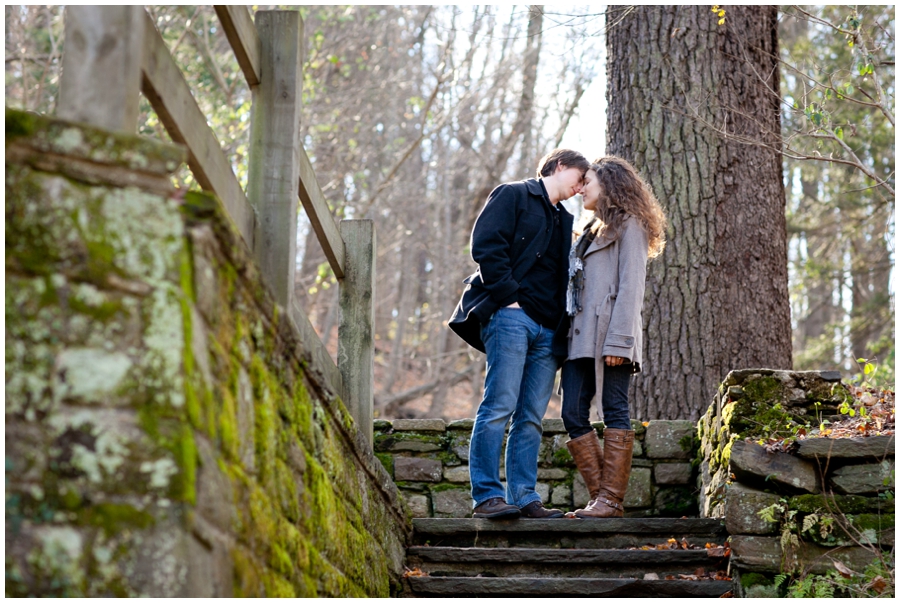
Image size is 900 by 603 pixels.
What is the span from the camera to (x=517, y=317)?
463 cm

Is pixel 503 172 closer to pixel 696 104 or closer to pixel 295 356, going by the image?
pixel 696 104

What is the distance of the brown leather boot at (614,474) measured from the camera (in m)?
4.63

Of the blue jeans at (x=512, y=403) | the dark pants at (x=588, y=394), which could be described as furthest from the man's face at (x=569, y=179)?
the dark pants at (x=588, y=394)

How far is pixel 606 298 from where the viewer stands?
4.70 metres

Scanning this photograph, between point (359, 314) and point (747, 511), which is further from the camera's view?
point (359, 314)

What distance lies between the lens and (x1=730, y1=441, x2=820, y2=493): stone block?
3990 millimetres

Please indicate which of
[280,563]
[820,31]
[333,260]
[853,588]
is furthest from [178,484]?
[820,31]

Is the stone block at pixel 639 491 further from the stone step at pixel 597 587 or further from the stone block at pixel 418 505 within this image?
the stone step at pixel 597 587

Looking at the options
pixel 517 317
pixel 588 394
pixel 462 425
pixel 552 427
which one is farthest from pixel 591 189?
pixel 462 425

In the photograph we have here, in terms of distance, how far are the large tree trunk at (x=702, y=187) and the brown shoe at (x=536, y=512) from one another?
1.76m

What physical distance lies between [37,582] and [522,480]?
3.20m

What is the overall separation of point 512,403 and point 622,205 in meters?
1.16

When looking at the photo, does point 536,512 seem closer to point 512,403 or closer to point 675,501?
point 512,403

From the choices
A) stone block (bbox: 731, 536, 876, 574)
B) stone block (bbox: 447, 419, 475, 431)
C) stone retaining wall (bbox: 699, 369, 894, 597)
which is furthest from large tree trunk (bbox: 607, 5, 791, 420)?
stone block (bbox: 731, 536, 876, 574)
